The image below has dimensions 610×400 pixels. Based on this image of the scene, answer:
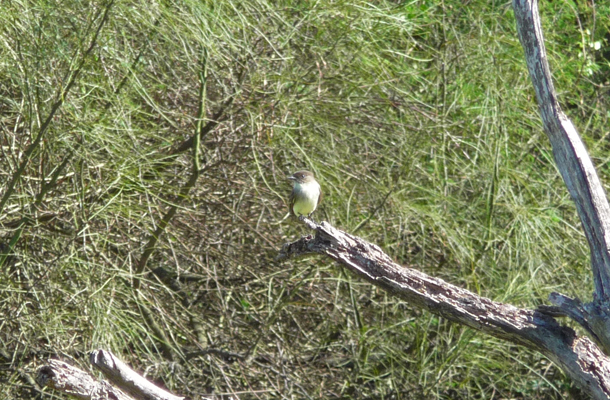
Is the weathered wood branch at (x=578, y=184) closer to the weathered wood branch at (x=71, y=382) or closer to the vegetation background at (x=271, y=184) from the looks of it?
the weathered wood branch at (x=71, y=382)

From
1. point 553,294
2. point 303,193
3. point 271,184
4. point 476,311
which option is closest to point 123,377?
point 476,311

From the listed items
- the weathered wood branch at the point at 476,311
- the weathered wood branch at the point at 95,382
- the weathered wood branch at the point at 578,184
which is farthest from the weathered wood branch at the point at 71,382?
the weathered wood branch at the point at 578,184

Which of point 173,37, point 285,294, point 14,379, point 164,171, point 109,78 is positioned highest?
point 173,37

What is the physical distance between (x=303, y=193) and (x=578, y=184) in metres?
2.13

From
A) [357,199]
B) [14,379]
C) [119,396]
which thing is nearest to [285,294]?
[357,199]

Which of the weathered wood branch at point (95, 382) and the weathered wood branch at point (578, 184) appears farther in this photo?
the weathered wood branch at point (95, 382)

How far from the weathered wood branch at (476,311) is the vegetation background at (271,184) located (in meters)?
1.77

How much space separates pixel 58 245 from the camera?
4.97 m

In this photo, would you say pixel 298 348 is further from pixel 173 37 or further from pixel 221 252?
pixel 173 37

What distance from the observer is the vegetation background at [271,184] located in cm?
464

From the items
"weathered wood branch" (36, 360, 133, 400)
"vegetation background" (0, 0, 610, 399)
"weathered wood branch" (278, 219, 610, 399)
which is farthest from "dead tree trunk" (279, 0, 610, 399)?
"vegetation background" (0, 0, 610, 399)

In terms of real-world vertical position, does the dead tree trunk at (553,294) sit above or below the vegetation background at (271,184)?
above

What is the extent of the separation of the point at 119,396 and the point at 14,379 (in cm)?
224

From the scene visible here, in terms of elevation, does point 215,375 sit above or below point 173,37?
below
